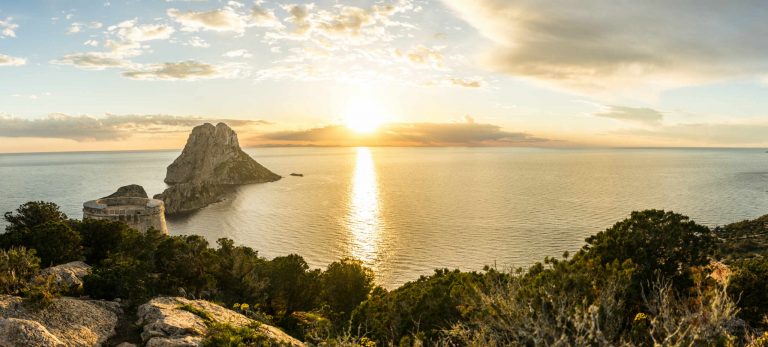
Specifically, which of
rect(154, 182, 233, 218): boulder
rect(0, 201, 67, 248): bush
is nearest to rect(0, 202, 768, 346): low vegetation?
rect(0, 201, 67, 248): bush

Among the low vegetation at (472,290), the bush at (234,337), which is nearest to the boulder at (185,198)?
the low vegetation at (472,290)

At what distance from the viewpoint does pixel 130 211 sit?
54406mm

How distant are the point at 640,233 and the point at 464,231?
64531 mm

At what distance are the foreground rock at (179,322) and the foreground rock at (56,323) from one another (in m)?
1.71

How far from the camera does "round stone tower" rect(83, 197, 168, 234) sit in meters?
52.9

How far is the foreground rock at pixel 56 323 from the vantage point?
613 inches

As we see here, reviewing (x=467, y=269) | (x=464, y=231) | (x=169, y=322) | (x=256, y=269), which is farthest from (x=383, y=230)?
(x=169, y=322)

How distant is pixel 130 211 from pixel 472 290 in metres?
48.5

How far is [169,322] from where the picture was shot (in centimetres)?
1916

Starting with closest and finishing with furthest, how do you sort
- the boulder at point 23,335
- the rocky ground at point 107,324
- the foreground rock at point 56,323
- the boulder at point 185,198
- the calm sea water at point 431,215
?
the boulder at point 23,335
the foreground rock at point 56,323
the rocky ground at point 107,324
the calm sea water at point 431,215
the boulder at point 185,198

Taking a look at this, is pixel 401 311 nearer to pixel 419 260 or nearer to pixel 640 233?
pixel 640 233

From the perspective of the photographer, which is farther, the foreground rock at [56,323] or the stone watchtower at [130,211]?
the stone watchtower at [130,211]

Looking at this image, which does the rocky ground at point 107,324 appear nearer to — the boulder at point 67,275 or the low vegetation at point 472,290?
the low vegetation at point 472,290

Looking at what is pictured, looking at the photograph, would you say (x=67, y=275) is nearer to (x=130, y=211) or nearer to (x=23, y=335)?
(x=23, y=335)
